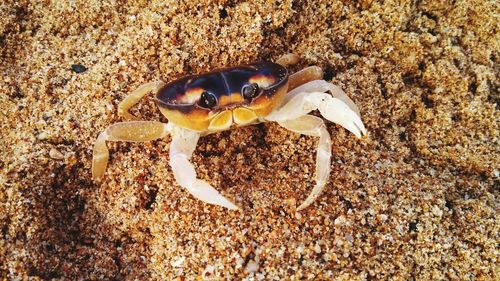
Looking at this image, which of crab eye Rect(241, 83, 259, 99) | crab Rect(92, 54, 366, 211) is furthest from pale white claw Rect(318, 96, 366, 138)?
crab eye Rect(241, 83, 259, 99)

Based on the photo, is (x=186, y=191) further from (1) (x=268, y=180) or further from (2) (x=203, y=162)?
(1) (x=268, y=180)

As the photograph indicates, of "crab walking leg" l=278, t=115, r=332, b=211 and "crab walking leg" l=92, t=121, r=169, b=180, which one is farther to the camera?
"crab walking leg" l=92, t=121, r=169, b=180

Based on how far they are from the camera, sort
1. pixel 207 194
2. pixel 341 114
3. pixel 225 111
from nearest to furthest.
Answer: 1. pixel 207 194
2. pixel 225 111
3. pixel 341 114

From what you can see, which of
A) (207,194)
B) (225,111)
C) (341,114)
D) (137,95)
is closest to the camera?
(207,194)

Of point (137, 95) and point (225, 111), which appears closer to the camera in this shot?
point (225, 111)

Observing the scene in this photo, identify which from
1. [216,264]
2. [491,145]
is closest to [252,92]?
[216,264]

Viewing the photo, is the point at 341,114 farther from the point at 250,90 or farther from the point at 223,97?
the point at 223,97

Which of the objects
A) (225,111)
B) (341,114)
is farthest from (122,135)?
(341,114)

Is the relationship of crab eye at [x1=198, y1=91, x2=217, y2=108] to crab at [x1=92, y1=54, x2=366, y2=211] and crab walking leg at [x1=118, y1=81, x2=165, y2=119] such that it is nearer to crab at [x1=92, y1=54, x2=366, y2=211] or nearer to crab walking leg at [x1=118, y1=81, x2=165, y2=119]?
crab at [x1=92, y1=54, x2=366, y2=211]
